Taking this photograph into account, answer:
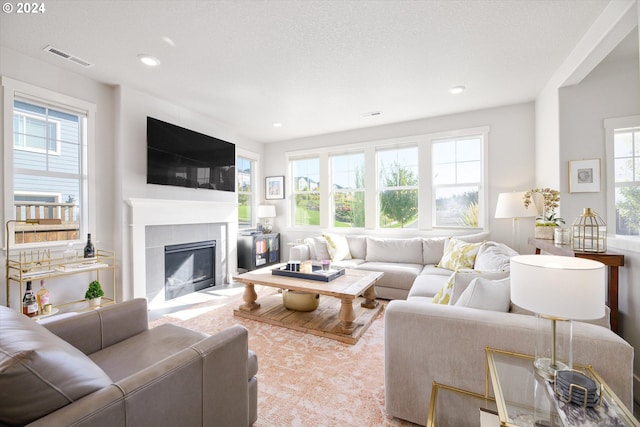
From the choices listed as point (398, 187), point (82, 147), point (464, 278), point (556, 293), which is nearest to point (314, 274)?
point (464, 278)

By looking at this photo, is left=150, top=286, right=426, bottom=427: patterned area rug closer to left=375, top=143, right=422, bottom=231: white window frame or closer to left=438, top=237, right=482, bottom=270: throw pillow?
left=438, top=237, right=482, bottom=270: throw pillow

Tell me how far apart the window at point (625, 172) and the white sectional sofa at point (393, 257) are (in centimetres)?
133

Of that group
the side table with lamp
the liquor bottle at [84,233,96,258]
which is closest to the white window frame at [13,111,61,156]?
the liquor bottle at [84,233,96,258]

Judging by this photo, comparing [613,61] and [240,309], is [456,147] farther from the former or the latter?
[240,309]

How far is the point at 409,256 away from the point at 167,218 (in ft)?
11.0

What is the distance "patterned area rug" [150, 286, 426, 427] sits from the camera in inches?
61.8

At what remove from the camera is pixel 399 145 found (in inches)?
180

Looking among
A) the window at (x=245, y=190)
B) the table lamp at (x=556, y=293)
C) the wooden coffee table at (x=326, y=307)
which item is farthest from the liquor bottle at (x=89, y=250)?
the table lamp at (x=556, y=293)

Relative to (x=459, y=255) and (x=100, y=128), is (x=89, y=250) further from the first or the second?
(x=459, y=255)

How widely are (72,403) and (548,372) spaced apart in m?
1.65

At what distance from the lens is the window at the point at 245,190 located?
17.1 ft

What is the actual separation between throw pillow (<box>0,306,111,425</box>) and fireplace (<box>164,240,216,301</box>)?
9.61ft

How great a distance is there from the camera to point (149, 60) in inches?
102

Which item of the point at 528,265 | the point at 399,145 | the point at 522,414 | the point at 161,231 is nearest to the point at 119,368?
the point at 522,414
